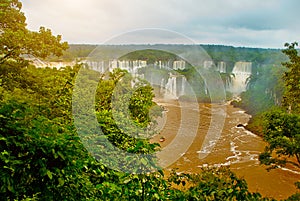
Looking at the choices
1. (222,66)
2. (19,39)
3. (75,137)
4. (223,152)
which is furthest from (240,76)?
(75,137)

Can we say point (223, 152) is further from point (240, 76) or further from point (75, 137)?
point (240, 76)

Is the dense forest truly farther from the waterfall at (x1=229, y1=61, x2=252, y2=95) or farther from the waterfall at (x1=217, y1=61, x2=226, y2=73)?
the waterfall at (x1=229, y1=61, x2=252, y2=95)

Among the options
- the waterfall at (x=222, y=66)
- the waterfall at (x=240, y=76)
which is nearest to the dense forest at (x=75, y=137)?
the waterfall at (x=222, y=66)

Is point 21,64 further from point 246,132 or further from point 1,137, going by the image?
point 246,132

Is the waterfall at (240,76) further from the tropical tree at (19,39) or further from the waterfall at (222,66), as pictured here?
the tropical tree at (19,39)

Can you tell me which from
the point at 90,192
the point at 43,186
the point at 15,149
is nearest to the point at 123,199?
the point at 90,192
